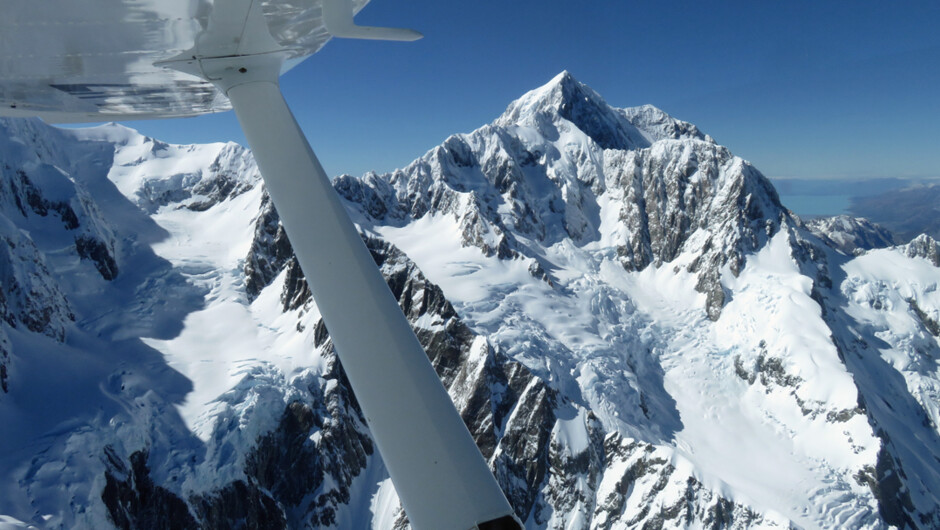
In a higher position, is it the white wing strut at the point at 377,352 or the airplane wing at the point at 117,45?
the airplane wing at the point at 117,45

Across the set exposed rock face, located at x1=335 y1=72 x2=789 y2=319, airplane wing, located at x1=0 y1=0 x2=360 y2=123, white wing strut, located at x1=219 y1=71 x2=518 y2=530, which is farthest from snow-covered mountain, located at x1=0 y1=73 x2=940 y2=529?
white wing strut, located at x1=219 y1=71 x2=518 y2=530

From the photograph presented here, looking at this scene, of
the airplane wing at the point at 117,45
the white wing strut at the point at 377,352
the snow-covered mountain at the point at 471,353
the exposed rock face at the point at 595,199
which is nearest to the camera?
the white wing strut at the point at 377,352

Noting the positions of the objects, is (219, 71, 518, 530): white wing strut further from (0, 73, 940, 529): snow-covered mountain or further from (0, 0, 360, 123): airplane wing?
(0, 73, 940, 529): snow-covered mountain

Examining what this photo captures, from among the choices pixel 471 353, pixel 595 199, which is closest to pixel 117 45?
pixel 471 353

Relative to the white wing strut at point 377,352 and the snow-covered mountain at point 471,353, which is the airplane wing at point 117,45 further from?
the snow-covered mountain at point 471,353

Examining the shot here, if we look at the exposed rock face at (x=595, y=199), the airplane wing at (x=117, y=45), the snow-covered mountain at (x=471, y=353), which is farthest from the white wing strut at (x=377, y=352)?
the exposed rock face at (x=595, y=199)

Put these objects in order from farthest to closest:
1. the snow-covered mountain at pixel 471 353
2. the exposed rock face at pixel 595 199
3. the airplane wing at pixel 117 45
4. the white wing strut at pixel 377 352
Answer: the exposed rock face at pixel 595 199 → the snow-covered mountain at pixel 471 353 → the airplane wing at pixel 117 45 → the white wing strut at pixel 377 352

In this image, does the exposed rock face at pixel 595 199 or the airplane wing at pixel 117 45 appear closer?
the airplane wing at pixel 117 45

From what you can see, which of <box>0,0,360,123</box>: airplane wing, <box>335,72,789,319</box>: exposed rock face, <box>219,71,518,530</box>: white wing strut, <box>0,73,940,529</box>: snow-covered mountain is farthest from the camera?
<box>335,72,789,319</box>: exposed rock face
